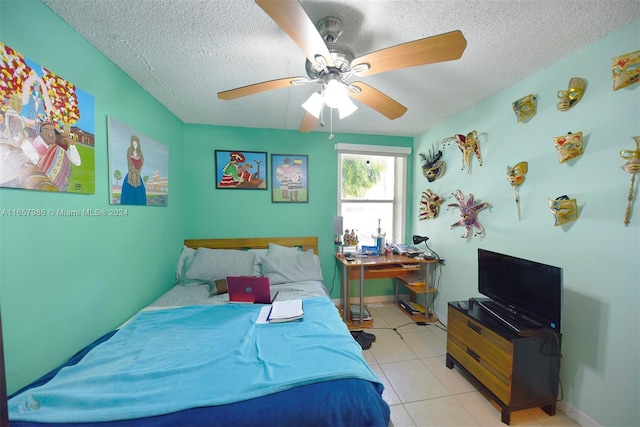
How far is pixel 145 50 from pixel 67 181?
3.07ft

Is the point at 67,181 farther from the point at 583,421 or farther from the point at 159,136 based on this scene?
the point at 583,421

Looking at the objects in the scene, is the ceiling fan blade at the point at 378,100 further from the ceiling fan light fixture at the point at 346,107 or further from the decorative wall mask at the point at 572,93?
the decorative wall mask at the point at 572,93

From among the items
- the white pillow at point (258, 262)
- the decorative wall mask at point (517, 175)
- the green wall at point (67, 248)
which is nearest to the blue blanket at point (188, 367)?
the green wall at point (67, 248)

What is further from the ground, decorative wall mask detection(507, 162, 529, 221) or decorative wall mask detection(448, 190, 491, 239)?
decorative wall mask detection(507, 162, 529, 221)

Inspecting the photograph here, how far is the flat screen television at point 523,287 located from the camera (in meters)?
1.42

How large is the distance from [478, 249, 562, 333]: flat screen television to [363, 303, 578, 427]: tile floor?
65cm

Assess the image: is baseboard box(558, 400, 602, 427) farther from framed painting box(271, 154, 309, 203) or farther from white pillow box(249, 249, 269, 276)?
framed painting box(271, 154, 309, 203)

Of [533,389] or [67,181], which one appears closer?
[67,181]

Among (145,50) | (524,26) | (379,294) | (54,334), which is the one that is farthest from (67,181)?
(379,294)

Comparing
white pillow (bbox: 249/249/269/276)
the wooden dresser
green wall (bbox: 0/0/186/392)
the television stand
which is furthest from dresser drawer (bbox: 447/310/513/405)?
green wall (bbox: 0/0/186/392)

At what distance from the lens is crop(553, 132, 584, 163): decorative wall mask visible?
57.7 inches

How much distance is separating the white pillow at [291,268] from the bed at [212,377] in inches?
26.1

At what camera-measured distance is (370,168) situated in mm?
3305

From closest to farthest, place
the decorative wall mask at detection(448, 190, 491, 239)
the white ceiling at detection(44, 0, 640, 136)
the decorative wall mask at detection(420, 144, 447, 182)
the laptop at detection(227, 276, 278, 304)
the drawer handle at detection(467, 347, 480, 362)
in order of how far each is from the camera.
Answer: the white ceiling at detection(44, 0, 640, 136) < the drawer handle at detection(467, 347, 480, 362) < the laptop at detection(227, 276, 278, 304) < the decorative wall mask at detection(448, 190, 491, 239) < the decorative wall mask at detection(420, 144, 447, 182)
